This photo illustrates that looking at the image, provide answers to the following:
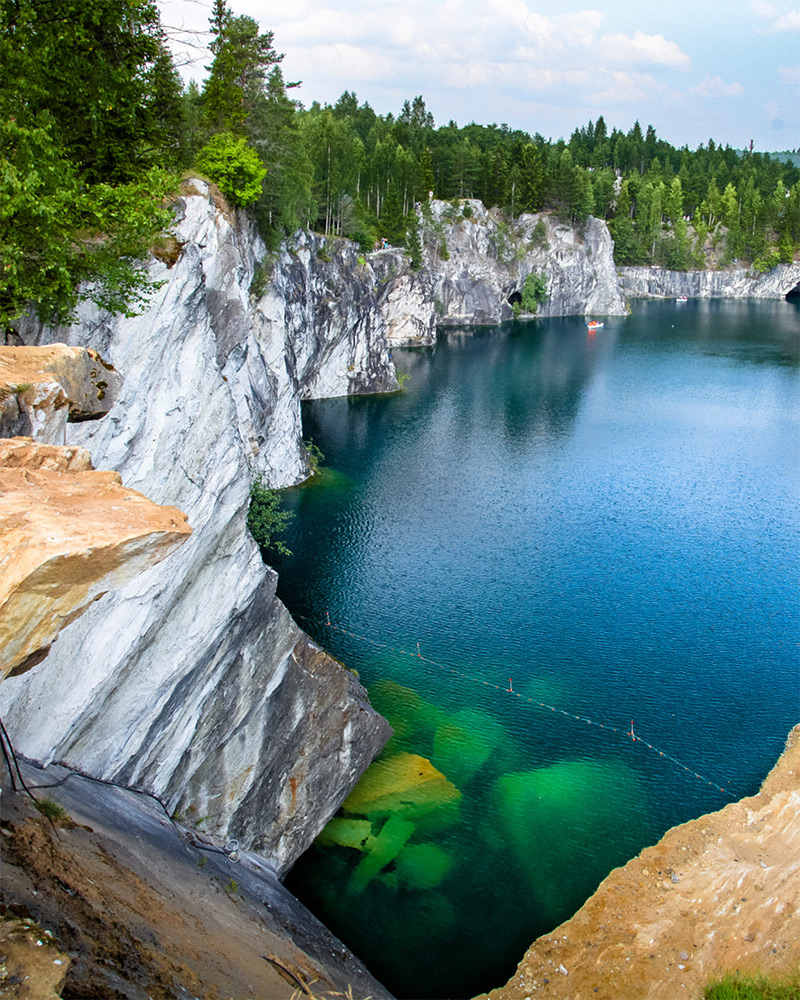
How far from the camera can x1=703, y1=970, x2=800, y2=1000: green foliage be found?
1611 cm

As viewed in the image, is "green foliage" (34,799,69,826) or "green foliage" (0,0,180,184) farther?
"green foliage" (0,0,180,184)

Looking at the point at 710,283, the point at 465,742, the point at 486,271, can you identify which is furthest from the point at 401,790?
the point at 710,283

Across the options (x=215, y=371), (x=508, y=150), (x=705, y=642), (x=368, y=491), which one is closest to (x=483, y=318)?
(x=508, y=150)

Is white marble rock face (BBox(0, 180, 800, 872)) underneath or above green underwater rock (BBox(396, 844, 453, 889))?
above

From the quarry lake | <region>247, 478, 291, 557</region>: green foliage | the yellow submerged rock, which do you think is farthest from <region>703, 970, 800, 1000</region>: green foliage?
<region>247, 478, 291, 557</region>: green foliage

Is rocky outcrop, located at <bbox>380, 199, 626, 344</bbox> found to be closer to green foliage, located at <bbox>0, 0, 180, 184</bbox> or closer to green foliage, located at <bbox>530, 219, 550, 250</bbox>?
green foliage, located at <bbox>530, 219, 550, 250</bbox>

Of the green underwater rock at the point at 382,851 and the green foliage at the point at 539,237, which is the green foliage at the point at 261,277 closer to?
the green underwater rock at the point at 382,851

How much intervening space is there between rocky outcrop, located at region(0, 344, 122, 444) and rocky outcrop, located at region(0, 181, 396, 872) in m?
1.61

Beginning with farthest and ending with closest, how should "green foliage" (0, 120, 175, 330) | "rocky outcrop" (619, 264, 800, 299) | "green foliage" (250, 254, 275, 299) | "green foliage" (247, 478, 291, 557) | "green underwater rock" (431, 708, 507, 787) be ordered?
"rocky outcrop" (619, 264, 800, 299), "green foliage" (250, 254, 275, 299), "green foliage" (247, 478, 291, 557), "green underwater rock" (431, 708, 507, 787), "green foliage" (0, 120, 175, 330)

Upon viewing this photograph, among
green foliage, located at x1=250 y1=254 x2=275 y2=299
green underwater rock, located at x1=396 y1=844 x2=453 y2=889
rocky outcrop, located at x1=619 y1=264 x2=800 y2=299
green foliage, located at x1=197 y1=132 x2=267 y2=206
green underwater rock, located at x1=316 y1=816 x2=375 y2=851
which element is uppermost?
rocky outcrop, located at x1=619 y1=264 x2=800 y2=299

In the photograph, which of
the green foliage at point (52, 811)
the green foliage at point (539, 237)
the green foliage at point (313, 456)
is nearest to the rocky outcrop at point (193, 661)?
the green foliage at point (52, 811)

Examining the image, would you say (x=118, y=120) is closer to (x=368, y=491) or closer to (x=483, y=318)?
(x=368, y=491)

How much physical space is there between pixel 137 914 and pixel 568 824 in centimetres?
1479

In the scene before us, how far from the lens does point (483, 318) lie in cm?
11044
